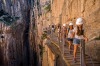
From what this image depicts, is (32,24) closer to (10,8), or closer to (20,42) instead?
(20,42)

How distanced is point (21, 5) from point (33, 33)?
354 inches

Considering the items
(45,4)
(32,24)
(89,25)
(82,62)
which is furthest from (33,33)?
(82,62)

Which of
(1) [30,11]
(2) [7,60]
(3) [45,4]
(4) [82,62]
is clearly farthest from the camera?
(1) [30,11]

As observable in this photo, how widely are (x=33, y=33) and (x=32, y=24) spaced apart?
95.1 inches

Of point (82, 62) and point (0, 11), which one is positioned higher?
point (0, 11)

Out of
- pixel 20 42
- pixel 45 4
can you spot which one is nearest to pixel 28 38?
pixel 20 42

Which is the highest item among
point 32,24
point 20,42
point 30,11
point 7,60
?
point 30,11

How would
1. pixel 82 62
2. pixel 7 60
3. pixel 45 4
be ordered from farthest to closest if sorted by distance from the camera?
pixel 7 60, pixel 45 4, pixel 82 62

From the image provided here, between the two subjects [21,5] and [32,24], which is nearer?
[32,24]

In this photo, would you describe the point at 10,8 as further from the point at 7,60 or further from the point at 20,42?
the point at 7,60

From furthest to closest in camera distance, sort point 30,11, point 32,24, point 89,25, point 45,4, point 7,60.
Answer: point 30,11 → point 32,24 → point 7,60 → point 45,4 → point 89,25

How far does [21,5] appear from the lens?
51219 millimetres

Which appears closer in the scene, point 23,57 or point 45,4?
point 45,4

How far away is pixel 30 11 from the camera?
50.4 m
